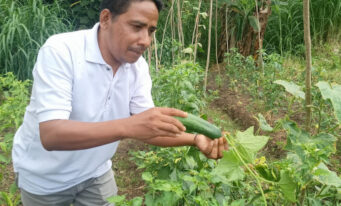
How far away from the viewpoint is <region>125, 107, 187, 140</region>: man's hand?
1.38m

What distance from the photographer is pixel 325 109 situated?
378 cm

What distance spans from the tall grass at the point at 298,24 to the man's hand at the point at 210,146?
4983mm

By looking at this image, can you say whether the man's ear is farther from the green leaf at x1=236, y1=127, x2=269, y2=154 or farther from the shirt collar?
the green leaf at x1=236, y1=127, x2=269, y2=154

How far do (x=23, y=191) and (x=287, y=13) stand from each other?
19.4 ft

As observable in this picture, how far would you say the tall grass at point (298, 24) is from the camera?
6484 mm

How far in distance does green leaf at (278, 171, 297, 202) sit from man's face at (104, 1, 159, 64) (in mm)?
877

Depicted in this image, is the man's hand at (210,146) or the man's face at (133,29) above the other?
the man's face at (133,29)

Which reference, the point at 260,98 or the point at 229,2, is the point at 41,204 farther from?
the point at 229,2

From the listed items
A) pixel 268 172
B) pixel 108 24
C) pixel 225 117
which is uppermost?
pixel 108 24

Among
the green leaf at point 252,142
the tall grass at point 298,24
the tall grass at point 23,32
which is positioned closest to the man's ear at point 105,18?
the green leaf at point 252,142

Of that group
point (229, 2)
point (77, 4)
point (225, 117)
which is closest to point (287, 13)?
point (229, 2)

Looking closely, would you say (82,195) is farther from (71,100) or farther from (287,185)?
(287,185)

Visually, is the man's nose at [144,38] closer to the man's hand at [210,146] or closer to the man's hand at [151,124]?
the man's hand at [151,124]

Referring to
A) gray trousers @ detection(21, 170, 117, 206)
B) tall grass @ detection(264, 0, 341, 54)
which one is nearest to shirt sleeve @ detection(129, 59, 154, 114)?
gray trousers @ detection(21, 170, 117, 206)
